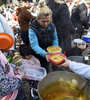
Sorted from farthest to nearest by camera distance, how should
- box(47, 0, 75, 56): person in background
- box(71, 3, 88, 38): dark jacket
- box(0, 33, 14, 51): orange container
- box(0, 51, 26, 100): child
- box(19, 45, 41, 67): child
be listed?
box(71, 3, 88, 38): dark jacket, box(47, 0, 75, 56): person in background, box(19, 45, 41, 67): child, box(0, 33, 14, 51): orange container, box(0, 51, 26, 100): child

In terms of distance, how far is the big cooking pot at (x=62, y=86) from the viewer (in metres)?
1.50

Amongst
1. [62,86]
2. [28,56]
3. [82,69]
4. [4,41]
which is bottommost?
[62,86]

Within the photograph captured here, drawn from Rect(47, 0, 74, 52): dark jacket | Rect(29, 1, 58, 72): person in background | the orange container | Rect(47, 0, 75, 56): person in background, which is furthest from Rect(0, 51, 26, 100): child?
Rect(47, 0, 74, 52): dark jacket

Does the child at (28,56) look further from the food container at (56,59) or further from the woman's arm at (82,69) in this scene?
the woman's arm at (82,69)

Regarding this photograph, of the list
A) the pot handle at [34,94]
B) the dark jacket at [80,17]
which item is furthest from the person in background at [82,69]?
the dark jacket at [80,17]

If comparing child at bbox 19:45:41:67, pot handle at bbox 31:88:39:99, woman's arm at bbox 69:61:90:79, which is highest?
woman's arm at bbox 69:61:90:79

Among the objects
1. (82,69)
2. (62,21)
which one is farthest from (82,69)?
A: (62,21)

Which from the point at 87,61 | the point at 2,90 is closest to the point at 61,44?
the point at 87,61

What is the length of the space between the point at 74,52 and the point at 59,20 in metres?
0.82

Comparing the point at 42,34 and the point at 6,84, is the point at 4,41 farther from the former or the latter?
the point at 6,84

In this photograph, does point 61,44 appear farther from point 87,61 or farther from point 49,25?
point 87,61

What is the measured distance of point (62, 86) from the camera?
164 centimetres

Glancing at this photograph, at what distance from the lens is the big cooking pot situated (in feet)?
4.92

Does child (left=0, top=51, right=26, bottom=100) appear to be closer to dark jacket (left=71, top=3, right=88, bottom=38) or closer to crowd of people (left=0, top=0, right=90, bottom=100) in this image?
crowd of people (left=0, top=0, right=90, bottom=100)
